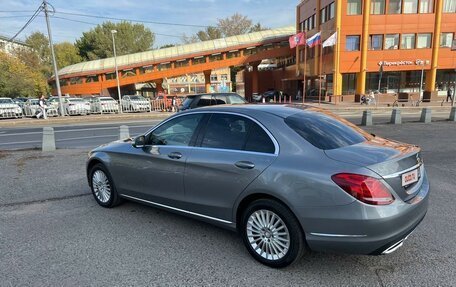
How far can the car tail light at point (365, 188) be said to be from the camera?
9.19ft

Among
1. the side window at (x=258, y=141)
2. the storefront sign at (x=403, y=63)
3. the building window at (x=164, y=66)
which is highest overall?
the building window at (x=164, y=66)

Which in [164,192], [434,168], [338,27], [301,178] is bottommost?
[434,168]

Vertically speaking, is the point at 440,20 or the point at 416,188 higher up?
the point at 440,20

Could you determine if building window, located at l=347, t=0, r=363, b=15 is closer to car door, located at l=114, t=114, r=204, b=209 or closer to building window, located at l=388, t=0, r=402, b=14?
building window, located at l=388, t=0, r=402, b=14

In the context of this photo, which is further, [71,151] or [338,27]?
[338,27]

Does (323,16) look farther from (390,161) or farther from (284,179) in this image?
(284,179)

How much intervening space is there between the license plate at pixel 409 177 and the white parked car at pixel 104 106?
1126 inches

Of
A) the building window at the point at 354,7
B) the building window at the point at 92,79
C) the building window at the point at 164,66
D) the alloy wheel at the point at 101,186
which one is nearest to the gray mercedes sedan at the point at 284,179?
the alloy wheel at the point at 101,186

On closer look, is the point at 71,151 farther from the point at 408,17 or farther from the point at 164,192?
the point at 408,17

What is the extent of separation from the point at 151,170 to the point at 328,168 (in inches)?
89.4

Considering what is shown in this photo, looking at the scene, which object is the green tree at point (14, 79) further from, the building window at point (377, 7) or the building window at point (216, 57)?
the building window at point (377, 7)

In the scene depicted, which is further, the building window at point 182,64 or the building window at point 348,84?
the building window at point 182,64

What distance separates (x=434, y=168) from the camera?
7.10m

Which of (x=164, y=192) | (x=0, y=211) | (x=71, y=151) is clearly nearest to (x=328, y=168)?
(x=164, y=192)
